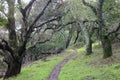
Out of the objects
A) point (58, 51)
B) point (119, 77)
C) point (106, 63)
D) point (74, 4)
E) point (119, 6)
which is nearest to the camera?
point (119, 77)

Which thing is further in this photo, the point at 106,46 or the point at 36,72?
the point at 36,72

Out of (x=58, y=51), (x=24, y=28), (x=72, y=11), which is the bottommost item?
(x=58, y=51)

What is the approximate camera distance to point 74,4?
32.5m

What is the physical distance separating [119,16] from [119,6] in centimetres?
178

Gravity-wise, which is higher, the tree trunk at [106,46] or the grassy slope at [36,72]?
the tree trunk at [106,46]

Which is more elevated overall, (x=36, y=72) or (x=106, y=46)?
(x=106, y=46)

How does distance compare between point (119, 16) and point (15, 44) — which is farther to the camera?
point (119, 16)

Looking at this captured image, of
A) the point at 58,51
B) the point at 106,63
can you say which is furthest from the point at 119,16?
the point at 58,51

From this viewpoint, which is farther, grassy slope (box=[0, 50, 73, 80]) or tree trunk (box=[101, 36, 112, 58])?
tree trunk (box=[101, 36, 112, 58])

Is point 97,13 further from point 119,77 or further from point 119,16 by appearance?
point 119,77

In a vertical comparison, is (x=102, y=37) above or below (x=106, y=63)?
above

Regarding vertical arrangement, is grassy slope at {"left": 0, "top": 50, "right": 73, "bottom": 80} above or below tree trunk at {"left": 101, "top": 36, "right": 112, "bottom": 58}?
below

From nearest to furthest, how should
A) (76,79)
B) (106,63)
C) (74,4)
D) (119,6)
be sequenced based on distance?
(76,79)
(106,63)
(119,6)
(74,4)

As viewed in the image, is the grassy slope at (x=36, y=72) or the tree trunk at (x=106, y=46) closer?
the grassy slope at (x=36, y=72)
